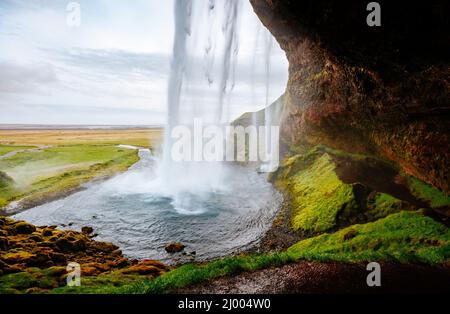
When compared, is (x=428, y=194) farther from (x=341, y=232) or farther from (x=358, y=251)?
(x=358, y=251)

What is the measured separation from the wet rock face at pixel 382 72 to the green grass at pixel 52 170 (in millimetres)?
38208

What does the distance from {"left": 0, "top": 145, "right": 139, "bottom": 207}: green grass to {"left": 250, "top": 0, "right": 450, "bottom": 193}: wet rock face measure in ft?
125

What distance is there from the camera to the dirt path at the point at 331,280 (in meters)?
11.4

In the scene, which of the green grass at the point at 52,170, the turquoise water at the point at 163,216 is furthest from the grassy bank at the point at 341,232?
the green grass at the point at 52,170

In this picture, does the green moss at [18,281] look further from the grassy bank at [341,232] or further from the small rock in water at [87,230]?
the small rock in water at [87,230]

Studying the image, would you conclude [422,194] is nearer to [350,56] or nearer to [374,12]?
[350,56]

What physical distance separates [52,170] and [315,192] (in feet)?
162

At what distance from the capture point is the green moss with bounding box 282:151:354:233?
26125 mm

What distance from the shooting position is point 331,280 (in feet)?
39.5

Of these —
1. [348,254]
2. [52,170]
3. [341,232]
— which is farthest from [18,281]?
[52,170]

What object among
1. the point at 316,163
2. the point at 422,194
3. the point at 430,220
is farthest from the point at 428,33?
the point at 316,163

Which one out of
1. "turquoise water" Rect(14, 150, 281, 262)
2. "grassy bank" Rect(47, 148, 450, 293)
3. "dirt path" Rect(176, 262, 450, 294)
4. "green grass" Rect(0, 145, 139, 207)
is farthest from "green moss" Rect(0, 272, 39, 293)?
"green grass" Rect(0, 145, 139, 207)

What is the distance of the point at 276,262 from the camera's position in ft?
46.1
